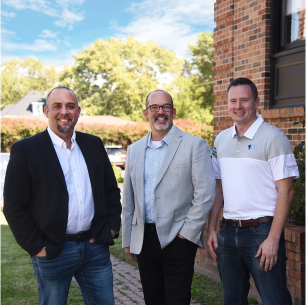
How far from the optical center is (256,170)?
3.12m

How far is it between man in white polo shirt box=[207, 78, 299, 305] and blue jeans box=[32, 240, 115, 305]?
3.07 ft

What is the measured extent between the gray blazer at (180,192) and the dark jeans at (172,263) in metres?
0.08

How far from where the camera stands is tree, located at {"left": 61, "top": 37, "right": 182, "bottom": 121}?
53.0 meters

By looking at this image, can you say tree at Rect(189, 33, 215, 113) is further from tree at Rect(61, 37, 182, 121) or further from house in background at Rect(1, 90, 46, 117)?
house in background at Rect(1, 90, 46, 117)

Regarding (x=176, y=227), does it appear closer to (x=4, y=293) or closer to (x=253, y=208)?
(x=253, y=208)

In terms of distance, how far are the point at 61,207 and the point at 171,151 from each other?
1.01 m

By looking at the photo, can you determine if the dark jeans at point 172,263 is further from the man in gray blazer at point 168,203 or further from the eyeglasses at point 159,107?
the eyeglasses at point 159,107

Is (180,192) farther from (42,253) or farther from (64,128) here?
(42,253)

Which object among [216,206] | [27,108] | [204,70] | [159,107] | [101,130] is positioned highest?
[204,70]

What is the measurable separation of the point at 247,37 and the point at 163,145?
4077mm

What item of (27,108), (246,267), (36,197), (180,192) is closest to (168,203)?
(180,192)

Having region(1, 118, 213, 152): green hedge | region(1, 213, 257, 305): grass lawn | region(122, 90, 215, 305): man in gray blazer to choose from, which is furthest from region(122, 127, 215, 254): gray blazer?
region(1, 118, 213, 152): green hedge

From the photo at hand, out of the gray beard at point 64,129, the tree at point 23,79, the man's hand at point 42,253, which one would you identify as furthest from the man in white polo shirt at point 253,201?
the tree at point 23,79

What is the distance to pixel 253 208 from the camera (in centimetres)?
313
